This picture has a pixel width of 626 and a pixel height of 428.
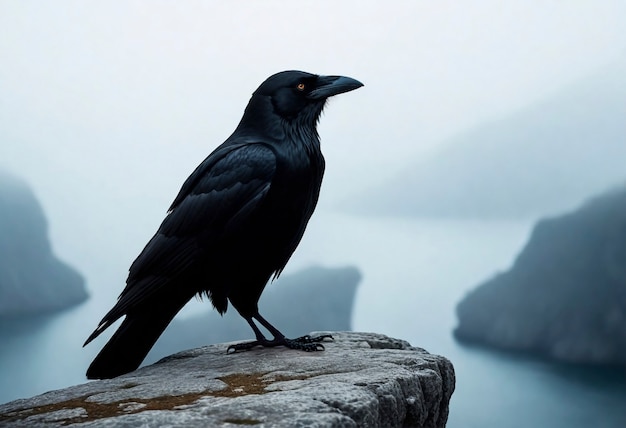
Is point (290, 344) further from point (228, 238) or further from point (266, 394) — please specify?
point (266, 394)

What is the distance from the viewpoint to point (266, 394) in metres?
3.02

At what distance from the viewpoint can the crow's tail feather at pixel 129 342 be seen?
13.6 ft

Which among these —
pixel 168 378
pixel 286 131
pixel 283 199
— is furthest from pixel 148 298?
pixel 286 131

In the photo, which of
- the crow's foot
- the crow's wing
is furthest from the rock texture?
the crow's wing

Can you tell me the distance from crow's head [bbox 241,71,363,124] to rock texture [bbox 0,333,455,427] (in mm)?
1393

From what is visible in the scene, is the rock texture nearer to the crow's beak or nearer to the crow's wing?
the crow's wing

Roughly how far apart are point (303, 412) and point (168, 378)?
3.93 ft

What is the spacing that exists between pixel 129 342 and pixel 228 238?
83 centimetres

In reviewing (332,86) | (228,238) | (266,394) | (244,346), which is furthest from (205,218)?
(266,394)

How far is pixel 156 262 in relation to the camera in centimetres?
411

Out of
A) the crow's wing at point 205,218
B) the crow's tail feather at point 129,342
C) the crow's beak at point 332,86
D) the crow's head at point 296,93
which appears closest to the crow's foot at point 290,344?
the crow's tail feather at point 129,342

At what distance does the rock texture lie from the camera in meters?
2.73

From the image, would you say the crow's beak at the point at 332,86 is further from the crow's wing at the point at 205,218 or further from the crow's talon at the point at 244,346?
the crow's talon at the point at 244,346

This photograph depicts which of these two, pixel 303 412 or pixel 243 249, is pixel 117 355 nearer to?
pixel 243 249
